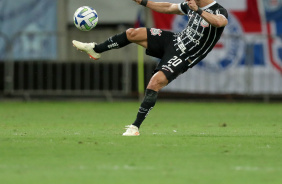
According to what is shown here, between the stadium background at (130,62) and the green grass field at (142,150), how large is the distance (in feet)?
17.4

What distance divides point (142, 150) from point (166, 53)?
102 inches

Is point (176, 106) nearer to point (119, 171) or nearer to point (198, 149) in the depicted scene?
point (198, 149)

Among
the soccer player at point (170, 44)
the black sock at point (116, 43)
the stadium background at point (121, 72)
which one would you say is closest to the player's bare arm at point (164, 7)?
the soccer player at point (170, 44)

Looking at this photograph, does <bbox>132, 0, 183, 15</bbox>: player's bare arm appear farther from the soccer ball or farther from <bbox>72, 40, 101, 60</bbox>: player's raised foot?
<bbox>72, 40, 101, 60</bbox>: player's raised foot

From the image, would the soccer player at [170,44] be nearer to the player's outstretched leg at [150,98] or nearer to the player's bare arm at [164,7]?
the player's outstretched leg at [150,98]

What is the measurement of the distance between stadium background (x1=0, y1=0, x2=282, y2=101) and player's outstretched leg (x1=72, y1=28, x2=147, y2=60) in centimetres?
1023

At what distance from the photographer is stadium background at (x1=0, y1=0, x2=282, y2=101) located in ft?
70.6

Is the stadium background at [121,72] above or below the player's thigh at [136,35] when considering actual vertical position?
below

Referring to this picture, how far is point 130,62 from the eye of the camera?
2195cm

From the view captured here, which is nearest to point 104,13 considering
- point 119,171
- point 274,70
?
point 274,70

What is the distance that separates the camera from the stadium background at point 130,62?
21531mm

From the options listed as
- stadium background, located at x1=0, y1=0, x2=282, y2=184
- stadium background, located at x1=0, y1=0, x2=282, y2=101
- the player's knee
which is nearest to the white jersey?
the player's knee

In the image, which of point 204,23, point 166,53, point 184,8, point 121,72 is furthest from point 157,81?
point 121,72

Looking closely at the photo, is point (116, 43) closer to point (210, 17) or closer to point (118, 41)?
point (118, 41)
